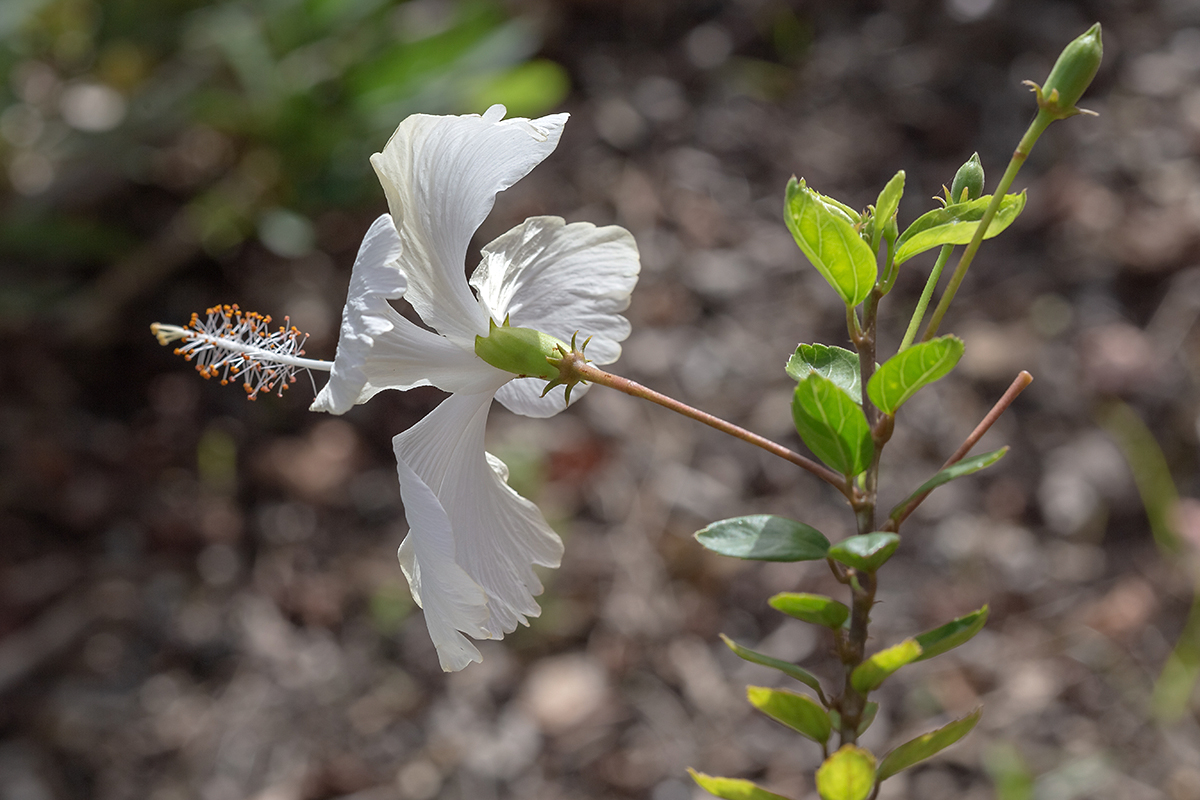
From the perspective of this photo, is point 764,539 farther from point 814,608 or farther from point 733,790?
point 733,790

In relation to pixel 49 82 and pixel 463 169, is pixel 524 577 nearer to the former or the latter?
pixel 463 169

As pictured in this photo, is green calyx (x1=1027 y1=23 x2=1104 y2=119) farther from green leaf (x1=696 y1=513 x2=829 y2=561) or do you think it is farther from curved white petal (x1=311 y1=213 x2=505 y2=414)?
curved white petal (x1=311 y1=213 x2=505 y2=414)

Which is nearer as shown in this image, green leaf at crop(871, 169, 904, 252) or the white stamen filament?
green leaf at crop(871, 169, 904, 252)

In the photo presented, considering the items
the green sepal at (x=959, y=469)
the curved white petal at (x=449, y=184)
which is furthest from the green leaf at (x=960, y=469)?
the curved white petal at (x=449, y=184)

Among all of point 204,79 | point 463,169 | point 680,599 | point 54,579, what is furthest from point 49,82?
point 463,169

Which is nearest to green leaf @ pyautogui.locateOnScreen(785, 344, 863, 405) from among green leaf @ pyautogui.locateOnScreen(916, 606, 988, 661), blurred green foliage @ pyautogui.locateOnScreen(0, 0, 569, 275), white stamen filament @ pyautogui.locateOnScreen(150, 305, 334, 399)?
green leaf @ pyautogui.locateOnScreen(916, 606, 988, 661)

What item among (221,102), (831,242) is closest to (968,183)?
(831,242)
